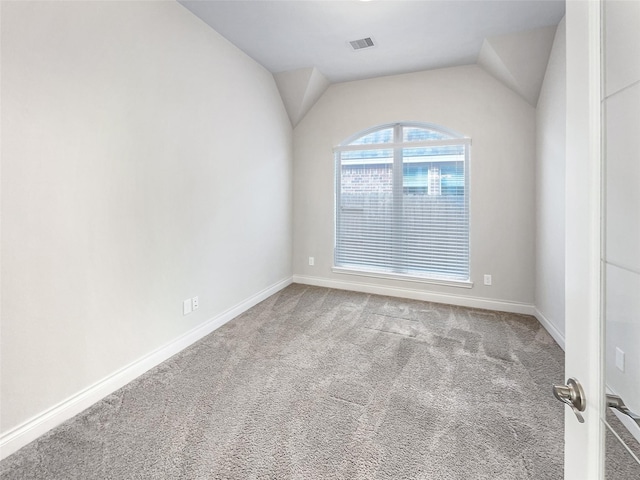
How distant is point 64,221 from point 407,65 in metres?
3.47

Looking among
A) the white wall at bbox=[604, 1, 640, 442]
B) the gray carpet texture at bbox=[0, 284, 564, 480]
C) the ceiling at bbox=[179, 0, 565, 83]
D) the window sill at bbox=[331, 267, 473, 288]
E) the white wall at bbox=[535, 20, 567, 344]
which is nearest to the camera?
the white wall at bbox=[604, 1, 640, 442]

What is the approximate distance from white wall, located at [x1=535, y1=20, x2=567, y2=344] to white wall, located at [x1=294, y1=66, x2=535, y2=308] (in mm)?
132

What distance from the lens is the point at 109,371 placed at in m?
1.97

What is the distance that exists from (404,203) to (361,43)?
1817mm

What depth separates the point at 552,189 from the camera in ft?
9.07

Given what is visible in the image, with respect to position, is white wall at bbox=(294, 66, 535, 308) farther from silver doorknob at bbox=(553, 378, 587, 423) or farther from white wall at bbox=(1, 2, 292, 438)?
silver doorknob at bbox=(553, 378, 587, 423)

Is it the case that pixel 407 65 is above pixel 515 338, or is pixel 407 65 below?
above

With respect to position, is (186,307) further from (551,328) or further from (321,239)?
(551,328)

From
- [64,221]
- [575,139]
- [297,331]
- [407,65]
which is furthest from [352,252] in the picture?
[575,139]

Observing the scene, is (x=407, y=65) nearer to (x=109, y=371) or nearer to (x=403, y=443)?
(x=403, y=443)

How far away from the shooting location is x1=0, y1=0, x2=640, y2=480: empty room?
0.66 m

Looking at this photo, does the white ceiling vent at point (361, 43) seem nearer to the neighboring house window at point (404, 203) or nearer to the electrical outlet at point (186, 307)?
the neighboring house window at point (404, 203)

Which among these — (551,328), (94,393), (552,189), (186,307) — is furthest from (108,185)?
(551,328)

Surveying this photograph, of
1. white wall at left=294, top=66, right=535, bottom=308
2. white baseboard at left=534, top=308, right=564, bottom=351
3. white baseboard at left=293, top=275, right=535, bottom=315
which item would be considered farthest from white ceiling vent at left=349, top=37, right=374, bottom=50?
white baseboard at left=534, top=308, right=564, bottom=351
